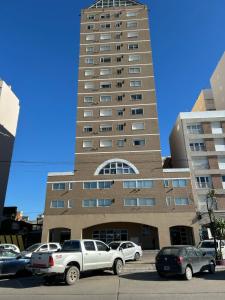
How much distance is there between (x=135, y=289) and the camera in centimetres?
1170

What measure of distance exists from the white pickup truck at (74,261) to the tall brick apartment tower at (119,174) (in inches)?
964

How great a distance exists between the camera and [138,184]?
41.9 metres

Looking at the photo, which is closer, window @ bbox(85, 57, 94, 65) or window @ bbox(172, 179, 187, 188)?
window @ bbox(172, 179, 187, 188)

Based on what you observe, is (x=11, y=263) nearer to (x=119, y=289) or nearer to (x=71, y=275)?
(x=71, y=275)

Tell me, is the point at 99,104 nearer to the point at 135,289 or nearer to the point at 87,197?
the point at 87,197

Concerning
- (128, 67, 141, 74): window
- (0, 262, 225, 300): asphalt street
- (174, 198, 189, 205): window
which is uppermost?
(128, 67, 141, 74): window

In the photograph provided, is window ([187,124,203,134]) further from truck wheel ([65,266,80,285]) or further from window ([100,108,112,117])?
truck wheel ([65,266,80,285])

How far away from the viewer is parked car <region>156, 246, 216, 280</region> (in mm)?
14094

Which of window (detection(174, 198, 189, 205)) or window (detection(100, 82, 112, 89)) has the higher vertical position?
window (detection(100, 82, 112, 89))

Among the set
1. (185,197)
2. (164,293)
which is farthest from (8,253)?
(185,197)

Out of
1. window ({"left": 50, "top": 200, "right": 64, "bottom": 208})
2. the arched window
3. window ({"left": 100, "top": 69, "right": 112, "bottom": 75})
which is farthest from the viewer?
window ({"left": 100, "top": 69, "right": 112, "bottom": 75})

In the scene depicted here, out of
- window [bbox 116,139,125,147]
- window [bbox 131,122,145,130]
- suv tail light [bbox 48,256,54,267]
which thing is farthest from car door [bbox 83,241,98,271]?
window [bbox 131,122,145,130]

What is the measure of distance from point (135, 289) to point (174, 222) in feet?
94.9

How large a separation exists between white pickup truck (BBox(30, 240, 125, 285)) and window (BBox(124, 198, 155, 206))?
24.5 metres
